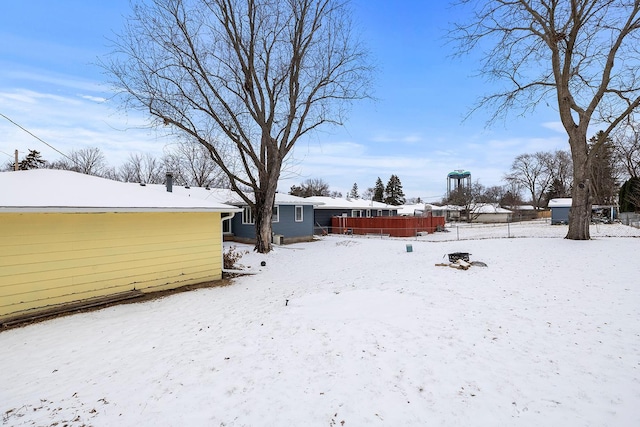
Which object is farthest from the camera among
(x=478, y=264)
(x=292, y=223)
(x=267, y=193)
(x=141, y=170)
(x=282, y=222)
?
(x=141, y=170)

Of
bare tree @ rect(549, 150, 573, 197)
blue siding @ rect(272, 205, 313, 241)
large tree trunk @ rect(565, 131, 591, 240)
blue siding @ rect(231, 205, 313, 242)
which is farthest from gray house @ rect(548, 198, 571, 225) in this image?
blue siding @ rect(231, 205, 313, 242)

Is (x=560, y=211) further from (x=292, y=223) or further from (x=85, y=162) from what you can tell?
(x=85, y=162)

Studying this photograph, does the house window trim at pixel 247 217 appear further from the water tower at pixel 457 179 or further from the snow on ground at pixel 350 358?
the water tower at pixel 457 179

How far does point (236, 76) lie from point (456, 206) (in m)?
46.4

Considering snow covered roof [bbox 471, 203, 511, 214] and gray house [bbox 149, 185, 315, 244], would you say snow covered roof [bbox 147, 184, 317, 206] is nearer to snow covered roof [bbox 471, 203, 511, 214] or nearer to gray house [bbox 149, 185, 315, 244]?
gray house [bbox 149, 185, 315, 244]

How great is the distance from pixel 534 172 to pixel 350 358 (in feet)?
218

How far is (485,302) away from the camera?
5.96 metres

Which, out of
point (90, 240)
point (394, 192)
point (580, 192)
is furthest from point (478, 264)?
point (394, 192)

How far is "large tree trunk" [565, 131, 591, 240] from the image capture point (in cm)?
1256

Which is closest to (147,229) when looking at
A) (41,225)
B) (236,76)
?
(41,225)

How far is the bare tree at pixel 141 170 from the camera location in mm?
38875

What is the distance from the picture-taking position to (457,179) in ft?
198

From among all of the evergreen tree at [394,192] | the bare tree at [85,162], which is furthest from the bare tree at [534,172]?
the bare tree at [85,162]

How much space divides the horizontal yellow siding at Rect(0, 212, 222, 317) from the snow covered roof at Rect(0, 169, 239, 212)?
A: 334 millimetres
